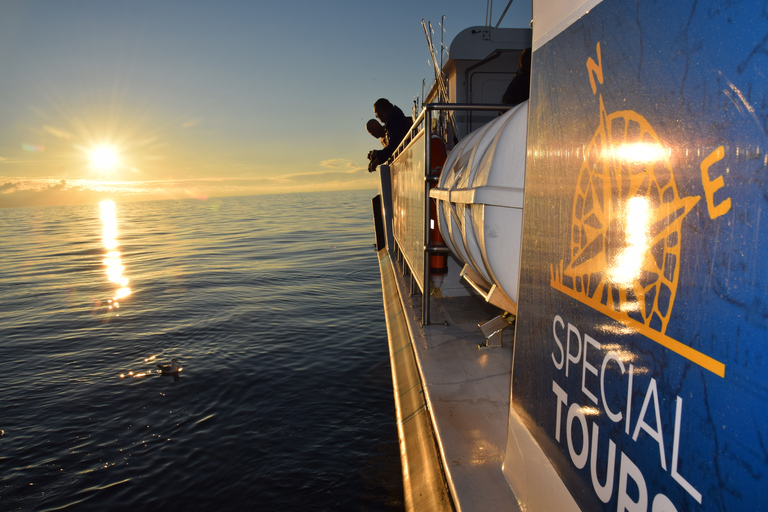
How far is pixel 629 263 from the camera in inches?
47.6

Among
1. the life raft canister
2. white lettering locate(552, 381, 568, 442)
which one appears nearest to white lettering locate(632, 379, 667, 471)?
white lettering locate(552, 381, 568, 442)

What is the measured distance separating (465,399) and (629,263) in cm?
223

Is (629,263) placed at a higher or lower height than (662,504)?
higher

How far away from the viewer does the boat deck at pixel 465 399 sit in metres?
2.32

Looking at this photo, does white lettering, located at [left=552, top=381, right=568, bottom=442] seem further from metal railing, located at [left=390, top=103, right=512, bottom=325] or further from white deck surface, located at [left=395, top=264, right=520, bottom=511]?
metal railing, located at [left=390, top=103, right=512, bottom=325]

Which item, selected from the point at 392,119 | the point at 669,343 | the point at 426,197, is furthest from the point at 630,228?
the point at 392,119

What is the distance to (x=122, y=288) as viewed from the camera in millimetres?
13359

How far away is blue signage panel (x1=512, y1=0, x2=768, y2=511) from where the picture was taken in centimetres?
84

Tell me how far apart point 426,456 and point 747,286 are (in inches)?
94.8

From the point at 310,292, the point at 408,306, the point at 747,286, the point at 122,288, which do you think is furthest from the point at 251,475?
the point at 122,288

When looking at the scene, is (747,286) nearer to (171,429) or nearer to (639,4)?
(639,4)

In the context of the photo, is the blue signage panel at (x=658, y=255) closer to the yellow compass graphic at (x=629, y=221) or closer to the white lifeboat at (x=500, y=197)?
the yellow compass graphic at (x=629, y=221)

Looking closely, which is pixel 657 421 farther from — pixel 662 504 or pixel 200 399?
pixel 200 399

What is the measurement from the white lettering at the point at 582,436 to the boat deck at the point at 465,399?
0.68 meters
